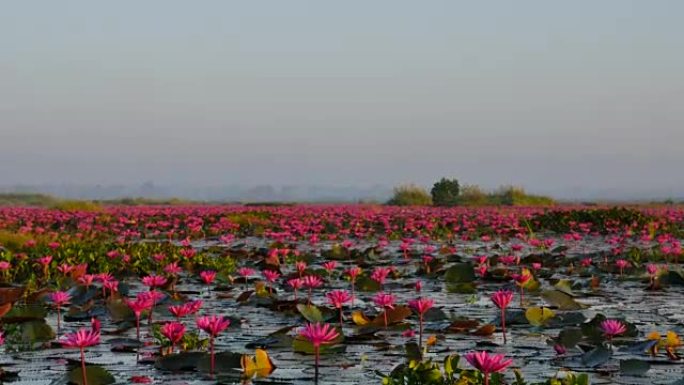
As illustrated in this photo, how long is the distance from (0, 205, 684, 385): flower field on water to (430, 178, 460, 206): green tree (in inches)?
893

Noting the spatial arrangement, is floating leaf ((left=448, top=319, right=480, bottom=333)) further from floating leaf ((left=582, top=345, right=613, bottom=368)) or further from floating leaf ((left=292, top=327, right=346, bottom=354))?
floating leaf ((left=582, top=345, right=613, bottom=368))

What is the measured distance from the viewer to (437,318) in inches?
286

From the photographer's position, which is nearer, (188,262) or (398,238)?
(188,262)

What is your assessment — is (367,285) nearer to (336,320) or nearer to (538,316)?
(336,320)

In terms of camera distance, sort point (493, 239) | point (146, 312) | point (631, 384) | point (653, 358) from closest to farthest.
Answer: point (631, 384) < point (653, 358) < point (146, 312) < point (493, 239)

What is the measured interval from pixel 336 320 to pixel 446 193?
104 feet

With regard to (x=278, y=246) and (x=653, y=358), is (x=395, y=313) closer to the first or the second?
(x=653, y=358)

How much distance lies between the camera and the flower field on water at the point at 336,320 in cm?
520

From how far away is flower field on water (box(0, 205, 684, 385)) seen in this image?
5.20 meters

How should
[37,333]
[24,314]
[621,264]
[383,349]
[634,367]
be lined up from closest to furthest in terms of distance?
[634,367]
[383,349]
[37,333]
[24,314]
[621,264]

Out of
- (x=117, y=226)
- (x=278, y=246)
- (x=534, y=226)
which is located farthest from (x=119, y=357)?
(x=534, y=226)

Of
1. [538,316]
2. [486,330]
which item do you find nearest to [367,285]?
[538,316]

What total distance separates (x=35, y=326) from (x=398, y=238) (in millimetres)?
14207

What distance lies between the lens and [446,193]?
127ft
